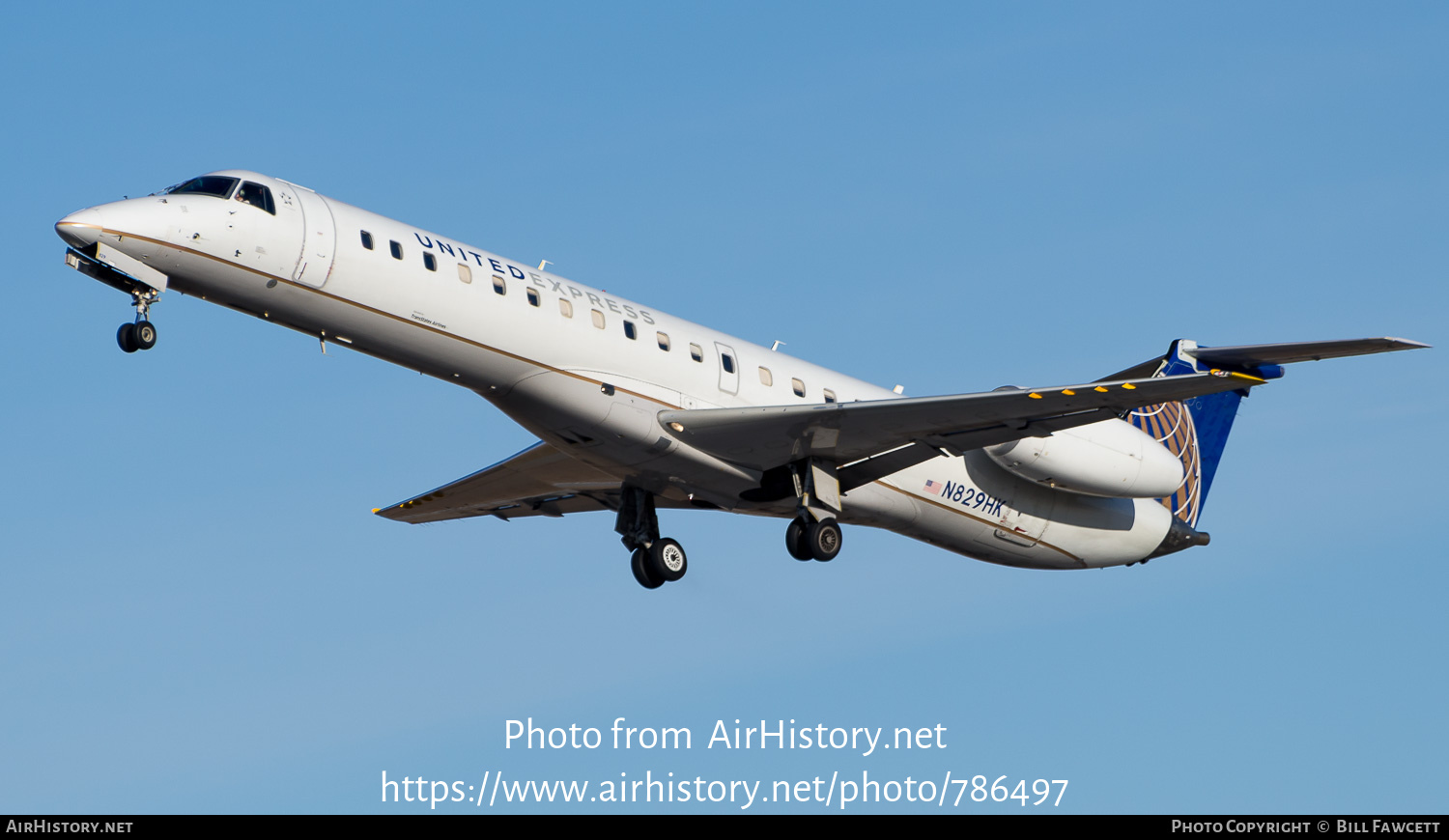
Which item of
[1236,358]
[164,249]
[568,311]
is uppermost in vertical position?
[1236,358]

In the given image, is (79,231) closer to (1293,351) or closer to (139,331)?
(139,331)

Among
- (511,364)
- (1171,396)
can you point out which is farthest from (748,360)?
(1171,396)

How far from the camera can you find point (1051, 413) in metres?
23.9

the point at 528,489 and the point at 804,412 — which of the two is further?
the point at 528,489

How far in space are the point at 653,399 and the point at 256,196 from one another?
5.89 m

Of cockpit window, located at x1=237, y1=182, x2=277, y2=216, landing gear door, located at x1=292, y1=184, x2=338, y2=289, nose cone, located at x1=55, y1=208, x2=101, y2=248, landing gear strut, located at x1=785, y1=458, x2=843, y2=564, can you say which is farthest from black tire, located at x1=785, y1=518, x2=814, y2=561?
nose cone, located at x1=55, y1=208, x2=101, y2=248

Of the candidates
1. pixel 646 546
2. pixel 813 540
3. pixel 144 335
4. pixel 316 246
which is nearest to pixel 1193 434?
pixel 813 540

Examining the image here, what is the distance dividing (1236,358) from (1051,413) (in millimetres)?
2753

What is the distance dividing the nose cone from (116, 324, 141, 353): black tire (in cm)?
108

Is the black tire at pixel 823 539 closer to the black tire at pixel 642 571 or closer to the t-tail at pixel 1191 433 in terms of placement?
the black tire at pixel 642 571

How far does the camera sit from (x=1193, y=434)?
3120cm

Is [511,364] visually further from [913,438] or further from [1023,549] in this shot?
[1023,549]

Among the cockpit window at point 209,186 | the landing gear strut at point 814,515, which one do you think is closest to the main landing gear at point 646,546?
the landing gear strut at point 814,515

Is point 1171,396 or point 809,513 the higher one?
point 1171,396
